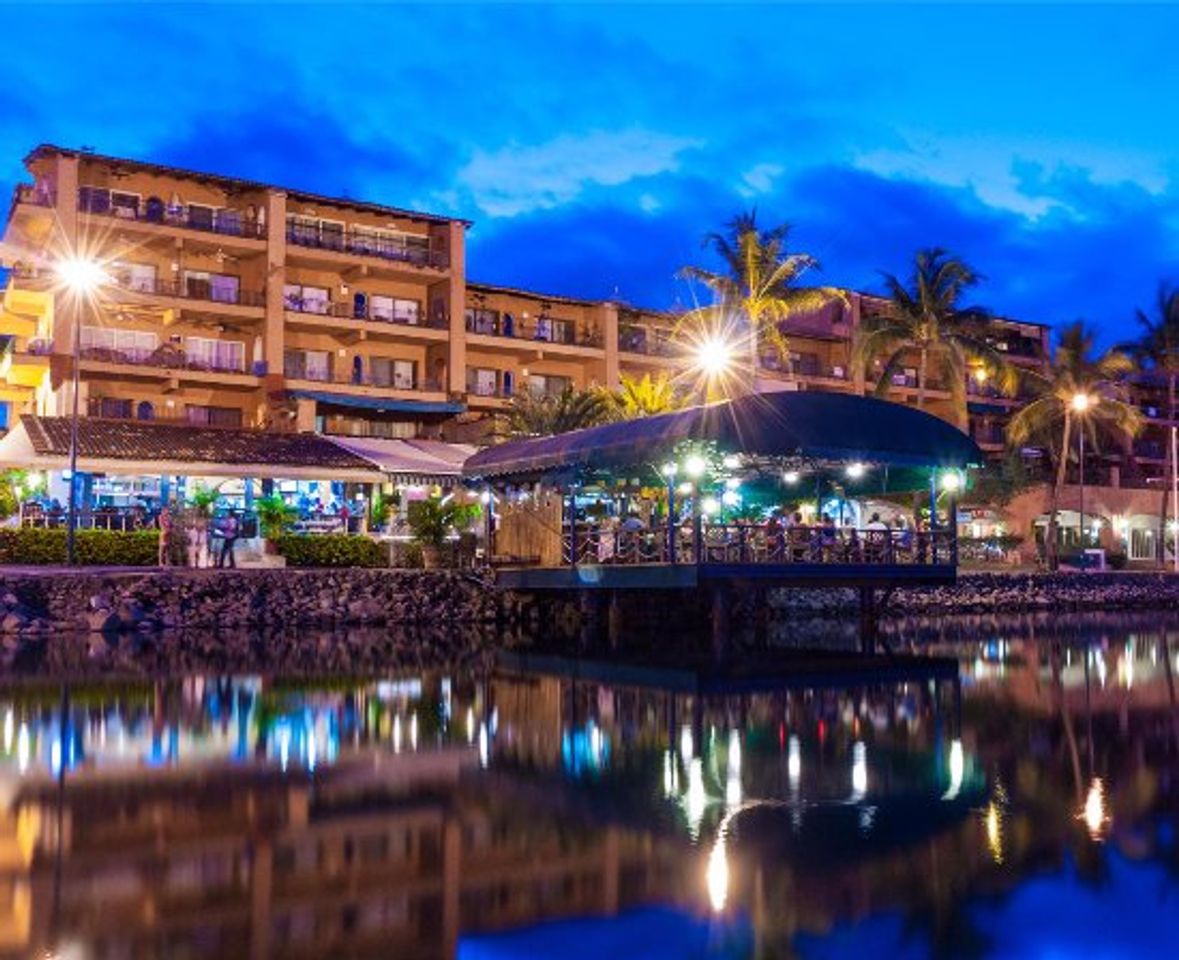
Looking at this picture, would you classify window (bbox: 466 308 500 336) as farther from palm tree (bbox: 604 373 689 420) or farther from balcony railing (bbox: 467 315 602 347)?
palm tree (bbox: 604 373 689 420)

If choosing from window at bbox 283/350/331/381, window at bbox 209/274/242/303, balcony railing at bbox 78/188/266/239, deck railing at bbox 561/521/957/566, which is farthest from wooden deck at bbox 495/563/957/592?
balcony railing at bbox 78/188/266/239

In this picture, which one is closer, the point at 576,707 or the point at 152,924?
the point at 152,924

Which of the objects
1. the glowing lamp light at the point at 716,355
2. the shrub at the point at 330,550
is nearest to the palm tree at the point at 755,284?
the glowing lamp light at the point at 716,355

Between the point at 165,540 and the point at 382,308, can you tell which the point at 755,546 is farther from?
the point at 382,308

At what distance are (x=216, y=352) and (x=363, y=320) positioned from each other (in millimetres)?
5758

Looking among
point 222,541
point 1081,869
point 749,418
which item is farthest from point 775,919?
point 222,541

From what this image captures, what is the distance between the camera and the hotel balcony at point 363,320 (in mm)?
51406

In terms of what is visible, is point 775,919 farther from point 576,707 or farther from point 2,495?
point 2,495

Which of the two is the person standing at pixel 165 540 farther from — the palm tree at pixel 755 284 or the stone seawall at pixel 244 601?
the palm tree at pixel 755 284

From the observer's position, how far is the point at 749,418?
86.3 feet

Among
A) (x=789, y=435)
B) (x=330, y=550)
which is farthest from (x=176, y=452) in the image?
(x=789, y=435)

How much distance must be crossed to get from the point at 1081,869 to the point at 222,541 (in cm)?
2971

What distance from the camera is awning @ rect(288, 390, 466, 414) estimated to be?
50150 millimetres

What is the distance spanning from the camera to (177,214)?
162 ft
